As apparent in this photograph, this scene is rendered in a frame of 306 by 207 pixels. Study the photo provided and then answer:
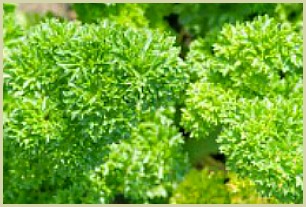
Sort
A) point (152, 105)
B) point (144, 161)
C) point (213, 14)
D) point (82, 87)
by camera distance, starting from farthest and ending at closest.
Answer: point (213, 14) → point (144, 161) → point (152, 105) → point (82, 87)

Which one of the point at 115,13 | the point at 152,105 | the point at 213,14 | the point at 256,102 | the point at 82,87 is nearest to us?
the point at 82,87

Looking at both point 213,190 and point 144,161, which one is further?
point 213,190

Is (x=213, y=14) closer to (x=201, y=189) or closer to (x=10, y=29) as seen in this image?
(x=201, y=189)

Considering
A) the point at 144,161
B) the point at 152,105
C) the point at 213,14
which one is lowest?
the point at 144,161

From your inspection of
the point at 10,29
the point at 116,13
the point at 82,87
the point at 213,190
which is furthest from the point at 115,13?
the point at 213,190

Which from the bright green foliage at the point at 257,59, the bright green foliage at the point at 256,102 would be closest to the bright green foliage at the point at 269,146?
the bright green foliage at the point at 256,102

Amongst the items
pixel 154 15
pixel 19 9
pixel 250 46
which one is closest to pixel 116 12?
pixel 154 15

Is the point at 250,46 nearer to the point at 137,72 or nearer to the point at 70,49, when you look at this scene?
the point at 137,72

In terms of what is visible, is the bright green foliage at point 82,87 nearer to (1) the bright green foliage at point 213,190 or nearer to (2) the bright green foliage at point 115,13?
(2) the bright green foliage at point 115,13
